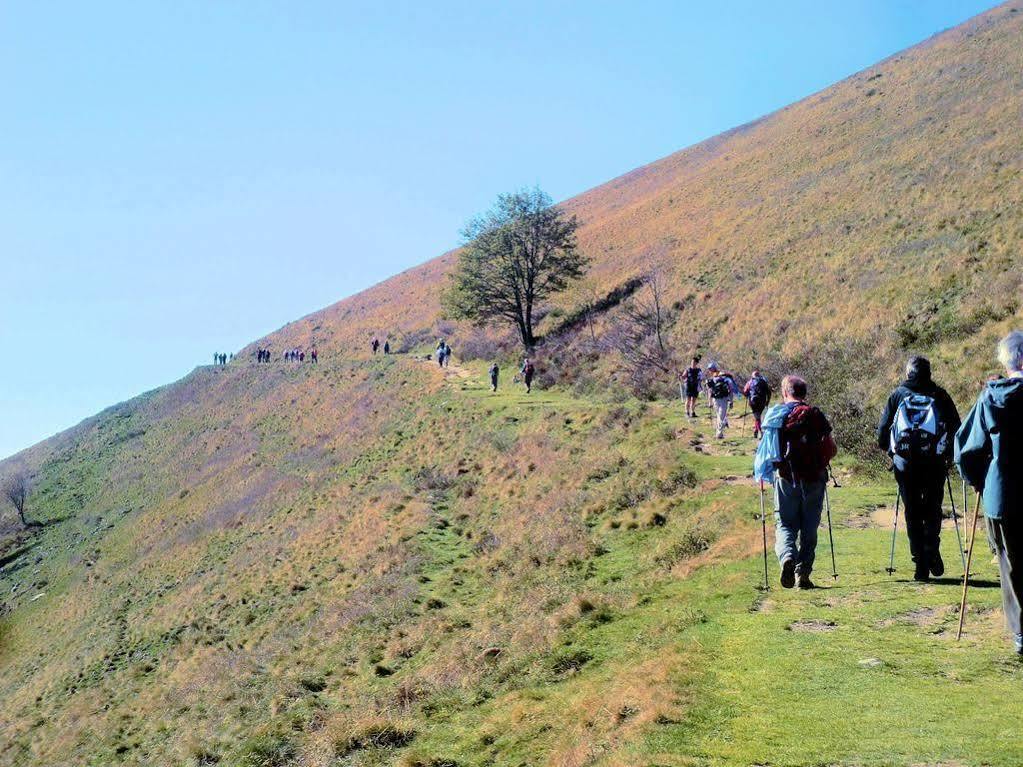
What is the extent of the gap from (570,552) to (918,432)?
7.75 metres

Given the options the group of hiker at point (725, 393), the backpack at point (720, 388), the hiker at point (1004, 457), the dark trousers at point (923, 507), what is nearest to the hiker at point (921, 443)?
the dark trousers at point (923, 507)

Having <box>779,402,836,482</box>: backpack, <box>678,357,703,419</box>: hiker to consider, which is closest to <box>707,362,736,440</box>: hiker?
<box>678,357,703,419</box>: hiker

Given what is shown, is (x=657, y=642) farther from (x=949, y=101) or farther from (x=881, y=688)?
(x=949, y=101)

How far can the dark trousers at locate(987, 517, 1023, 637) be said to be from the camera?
5.02 metres

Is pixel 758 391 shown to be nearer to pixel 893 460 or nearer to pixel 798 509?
pixel 893 460

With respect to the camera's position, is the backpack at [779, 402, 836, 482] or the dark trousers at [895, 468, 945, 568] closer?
the dark trousers at [895, 468, 945, 568]

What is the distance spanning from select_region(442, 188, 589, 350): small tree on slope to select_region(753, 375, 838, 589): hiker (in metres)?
36.1

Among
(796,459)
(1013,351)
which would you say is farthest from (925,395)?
(1013,351)

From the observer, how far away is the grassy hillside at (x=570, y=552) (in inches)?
239

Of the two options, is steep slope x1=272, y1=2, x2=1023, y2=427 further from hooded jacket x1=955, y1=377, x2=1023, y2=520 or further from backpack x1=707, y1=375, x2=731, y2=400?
hooded jacket x1=955, y1=377, x2=1023, y2=520

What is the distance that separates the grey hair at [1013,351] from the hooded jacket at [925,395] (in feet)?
6.94

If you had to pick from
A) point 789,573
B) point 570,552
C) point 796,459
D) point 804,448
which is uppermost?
point 804,448

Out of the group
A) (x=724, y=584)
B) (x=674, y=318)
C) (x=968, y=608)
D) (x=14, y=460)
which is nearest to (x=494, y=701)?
(x=724, y=584)

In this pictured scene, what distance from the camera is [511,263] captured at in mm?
44656
